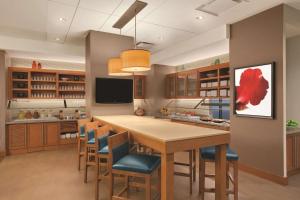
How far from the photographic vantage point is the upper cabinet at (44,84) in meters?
5.31

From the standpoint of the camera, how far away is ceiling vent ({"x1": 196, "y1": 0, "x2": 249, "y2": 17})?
3021 mm

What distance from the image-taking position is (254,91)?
3.39 m

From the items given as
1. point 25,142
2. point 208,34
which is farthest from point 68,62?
point 208,34

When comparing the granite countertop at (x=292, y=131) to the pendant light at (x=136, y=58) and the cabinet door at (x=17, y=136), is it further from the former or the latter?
the cabinet door at (x=17, y=136)

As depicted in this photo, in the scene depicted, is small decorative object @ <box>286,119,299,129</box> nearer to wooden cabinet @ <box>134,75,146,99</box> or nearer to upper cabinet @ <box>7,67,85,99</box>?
wooden cabinet @ <box>134,75,146,99</box>

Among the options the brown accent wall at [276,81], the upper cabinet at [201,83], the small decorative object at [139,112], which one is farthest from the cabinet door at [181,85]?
the brown accent wall at [276,81]

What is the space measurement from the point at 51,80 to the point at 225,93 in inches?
193

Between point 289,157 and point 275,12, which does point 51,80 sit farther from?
point 289,157

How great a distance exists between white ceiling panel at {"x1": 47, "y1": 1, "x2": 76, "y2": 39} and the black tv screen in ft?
4.21

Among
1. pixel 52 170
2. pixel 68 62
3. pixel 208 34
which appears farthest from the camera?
pixel 68 62

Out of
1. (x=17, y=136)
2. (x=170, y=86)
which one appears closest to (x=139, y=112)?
(x=170, y=86)

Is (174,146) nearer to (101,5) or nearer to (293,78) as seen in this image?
(101,5)

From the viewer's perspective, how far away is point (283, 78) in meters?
2.99

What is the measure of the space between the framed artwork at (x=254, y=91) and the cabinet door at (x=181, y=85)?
2261 mm
